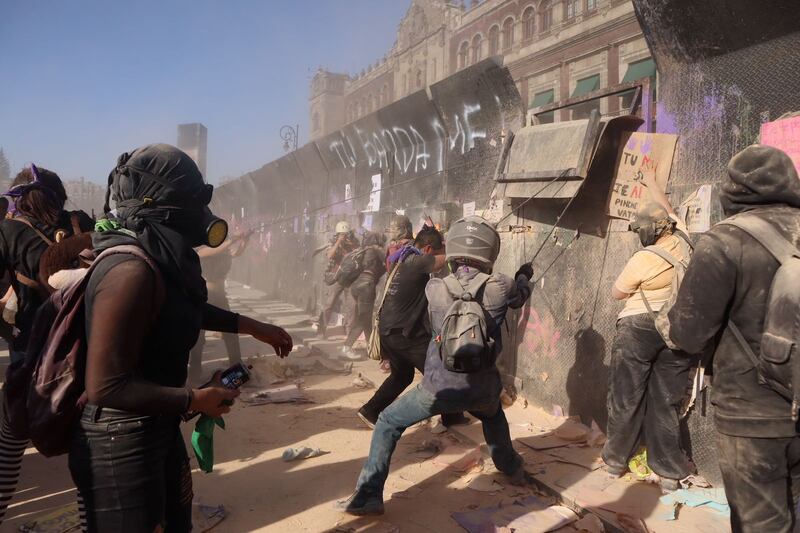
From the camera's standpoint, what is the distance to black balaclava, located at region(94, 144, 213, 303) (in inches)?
69.3

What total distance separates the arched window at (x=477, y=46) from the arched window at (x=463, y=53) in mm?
730

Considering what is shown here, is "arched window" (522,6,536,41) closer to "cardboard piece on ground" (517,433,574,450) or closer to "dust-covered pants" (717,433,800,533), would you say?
"cardboard piece on ground" (517,433,574,450)

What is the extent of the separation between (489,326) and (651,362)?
1.73 meters

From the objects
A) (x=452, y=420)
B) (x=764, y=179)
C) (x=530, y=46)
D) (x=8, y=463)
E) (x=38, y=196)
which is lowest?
(x=452, y=420)

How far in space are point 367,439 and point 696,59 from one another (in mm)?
4630

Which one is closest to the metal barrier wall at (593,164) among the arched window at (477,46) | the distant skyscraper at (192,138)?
the arched window at (477,46)

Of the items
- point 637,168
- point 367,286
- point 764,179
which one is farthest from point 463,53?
point 764,179

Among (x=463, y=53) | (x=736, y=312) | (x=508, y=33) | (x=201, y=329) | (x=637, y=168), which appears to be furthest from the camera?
(x=463, y=53)

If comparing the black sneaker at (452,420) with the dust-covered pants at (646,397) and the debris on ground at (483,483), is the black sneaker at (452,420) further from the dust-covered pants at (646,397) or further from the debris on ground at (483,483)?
the dust-covered pants at (646,397)

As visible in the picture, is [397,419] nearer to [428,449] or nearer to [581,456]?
[428,449]

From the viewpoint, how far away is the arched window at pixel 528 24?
98.5 feet

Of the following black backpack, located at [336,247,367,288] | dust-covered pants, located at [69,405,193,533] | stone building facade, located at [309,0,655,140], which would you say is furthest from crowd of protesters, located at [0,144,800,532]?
stone building facade, located at [309,0,655,140]

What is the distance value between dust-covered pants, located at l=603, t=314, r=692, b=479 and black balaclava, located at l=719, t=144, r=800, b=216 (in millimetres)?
1934

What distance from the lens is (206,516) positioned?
362 centimetres
